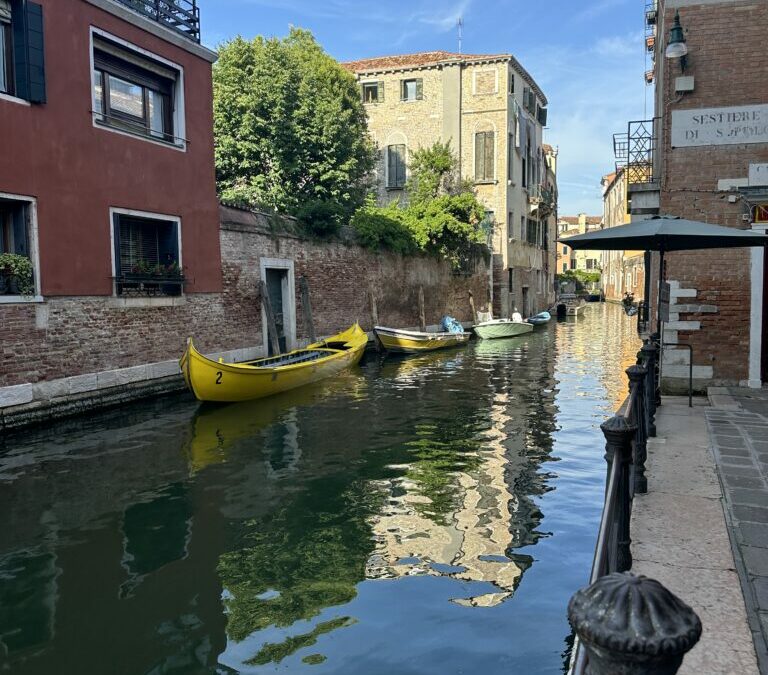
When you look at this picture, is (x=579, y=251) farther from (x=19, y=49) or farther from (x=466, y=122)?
(x=19, y=49)

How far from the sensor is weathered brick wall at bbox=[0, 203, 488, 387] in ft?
34.0

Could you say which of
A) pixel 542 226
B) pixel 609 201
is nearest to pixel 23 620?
pixel 542 226

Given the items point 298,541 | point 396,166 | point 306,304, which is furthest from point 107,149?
point 396,166

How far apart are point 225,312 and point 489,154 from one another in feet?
66.6

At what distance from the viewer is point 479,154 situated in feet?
104

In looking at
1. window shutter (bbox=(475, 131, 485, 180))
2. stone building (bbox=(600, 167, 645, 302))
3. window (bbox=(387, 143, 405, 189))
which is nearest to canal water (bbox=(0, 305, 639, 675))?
window shutter (bbox=(475, 131, 485, 180))

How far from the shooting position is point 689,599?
317cm

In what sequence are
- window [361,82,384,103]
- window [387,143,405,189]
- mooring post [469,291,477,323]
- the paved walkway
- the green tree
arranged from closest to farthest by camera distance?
the paved walkway < the green tree < mooring post [469,291,477,323] < window [361,82,384,103] < window [387,143,405,189]

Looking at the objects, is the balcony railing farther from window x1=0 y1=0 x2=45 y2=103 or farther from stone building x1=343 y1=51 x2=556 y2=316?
stone building x1=343 y1=51 x2=556 y2=316

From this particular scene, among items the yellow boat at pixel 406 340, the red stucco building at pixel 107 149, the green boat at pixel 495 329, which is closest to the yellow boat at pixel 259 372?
the red stucco building at pixel 107 149

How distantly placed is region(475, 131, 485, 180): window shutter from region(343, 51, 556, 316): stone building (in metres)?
0.05

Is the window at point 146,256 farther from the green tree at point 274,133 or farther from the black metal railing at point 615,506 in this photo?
the black metal railing at point 615,506

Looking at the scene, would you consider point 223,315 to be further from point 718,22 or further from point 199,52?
point 718,22

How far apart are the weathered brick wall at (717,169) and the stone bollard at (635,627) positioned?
8959mm
